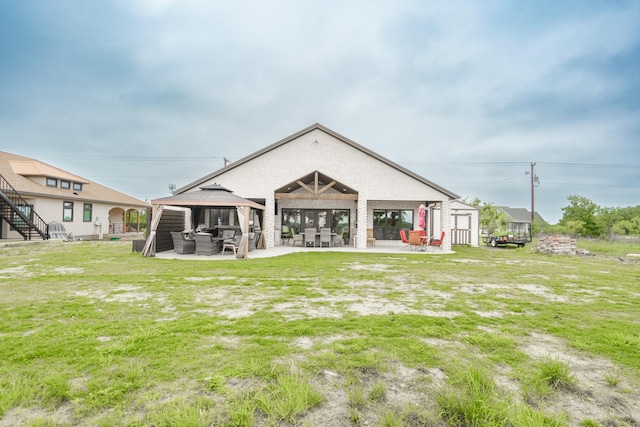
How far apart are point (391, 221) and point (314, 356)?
16.3 meters

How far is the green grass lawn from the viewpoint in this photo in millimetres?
1983

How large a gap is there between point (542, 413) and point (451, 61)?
25459 millimetres

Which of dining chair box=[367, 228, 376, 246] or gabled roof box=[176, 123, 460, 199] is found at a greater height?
gabled roof box=[176, 123, 460, 199]

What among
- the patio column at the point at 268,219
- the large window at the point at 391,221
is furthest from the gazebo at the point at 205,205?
the large window at the point at 391,221

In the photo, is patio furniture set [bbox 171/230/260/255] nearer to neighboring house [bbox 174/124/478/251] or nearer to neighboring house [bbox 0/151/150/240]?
neighboring house [bbox 174/124/478/251]

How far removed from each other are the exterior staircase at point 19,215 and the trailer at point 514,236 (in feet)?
97.1

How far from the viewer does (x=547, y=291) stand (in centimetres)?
604

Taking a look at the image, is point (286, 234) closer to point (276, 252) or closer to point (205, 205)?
point (276, 252)

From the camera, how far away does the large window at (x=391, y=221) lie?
60.2 feet

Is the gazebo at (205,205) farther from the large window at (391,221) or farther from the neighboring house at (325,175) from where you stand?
the large window at (391,221)

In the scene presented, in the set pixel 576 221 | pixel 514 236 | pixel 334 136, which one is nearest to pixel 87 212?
pixel 334 136

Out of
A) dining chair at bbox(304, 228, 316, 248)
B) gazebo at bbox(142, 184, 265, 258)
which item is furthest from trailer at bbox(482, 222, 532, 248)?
gazebo at bbox(142, 184, 265, 258)

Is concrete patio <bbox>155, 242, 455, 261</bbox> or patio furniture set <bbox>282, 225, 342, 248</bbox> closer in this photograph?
concrete patio <bbox>155, 242, 455, 261</bbox>

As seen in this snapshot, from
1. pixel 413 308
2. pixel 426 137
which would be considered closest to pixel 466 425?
pixel 413 308
